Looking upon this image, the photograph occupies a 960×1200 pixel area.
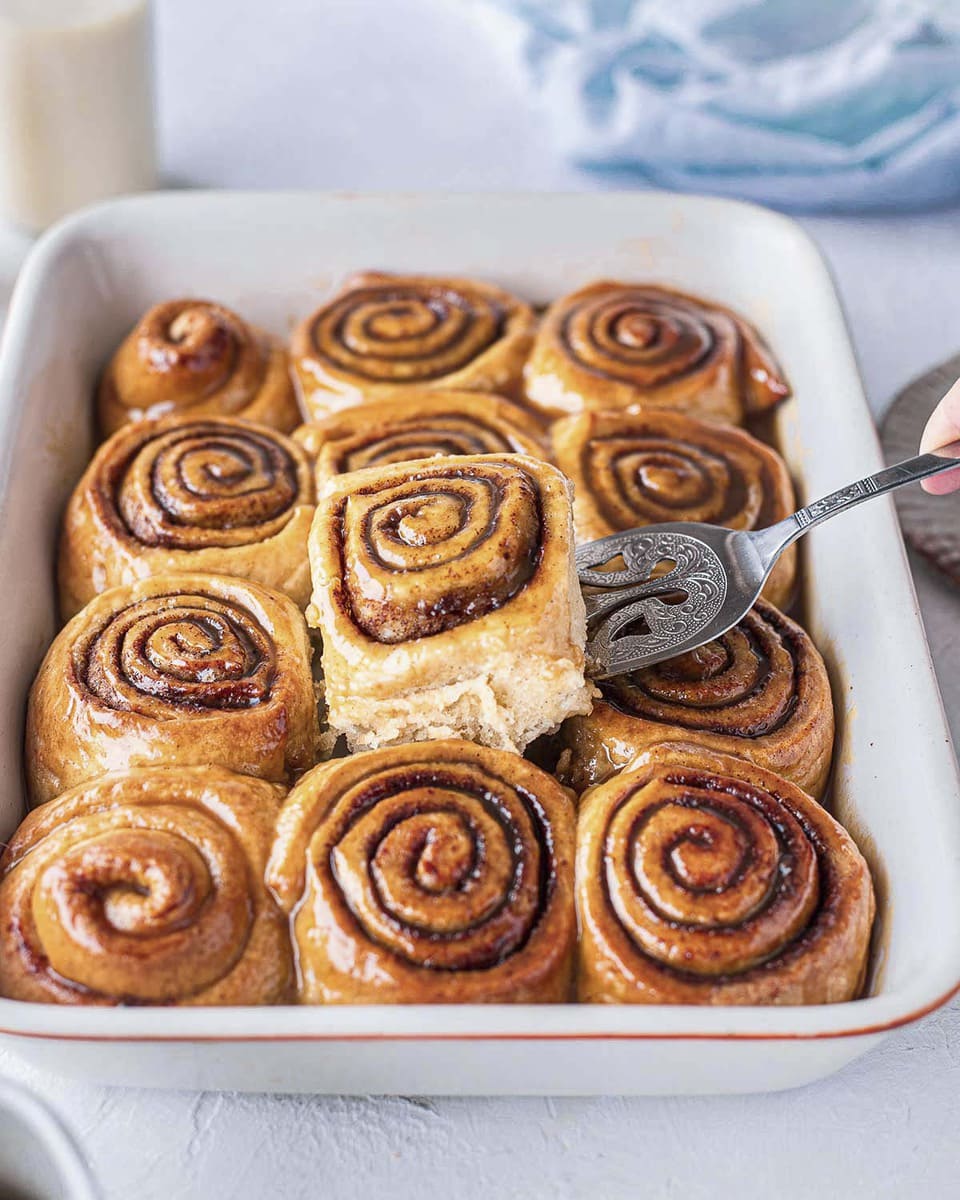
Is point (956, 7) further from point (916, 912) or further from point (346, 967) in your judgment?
point (346, 967)

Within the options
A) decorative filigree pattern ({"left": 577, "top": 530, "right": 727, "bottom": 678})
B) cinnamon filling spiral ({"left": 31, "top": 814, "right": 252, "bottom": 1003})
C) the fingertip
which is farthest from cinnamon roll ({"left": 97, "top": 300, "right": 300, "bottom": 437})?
the fingertip

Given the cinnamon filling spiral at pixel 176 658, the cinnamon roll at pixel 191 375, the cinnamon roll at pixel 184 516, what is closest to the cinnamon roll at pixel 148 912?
the cinnamon filling spiral at pixel 176 658

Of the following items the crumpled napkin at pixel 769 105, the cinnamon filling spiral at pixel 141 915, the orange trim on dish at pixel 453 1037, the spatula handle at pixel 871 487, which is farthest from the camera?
the crumpled napkin at pixel 769 105

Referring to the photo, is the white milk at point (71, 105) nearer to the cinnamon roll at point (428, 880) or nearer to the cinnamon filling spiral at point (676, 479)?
the cinnamon filling spiral at point (676, 479)

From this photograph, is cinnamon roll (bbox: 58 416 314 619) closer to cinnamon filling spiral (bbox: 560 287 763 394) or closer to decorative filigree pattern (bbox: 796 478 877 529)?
cinnamon filling spiral (bbox: 560 287 763 394)

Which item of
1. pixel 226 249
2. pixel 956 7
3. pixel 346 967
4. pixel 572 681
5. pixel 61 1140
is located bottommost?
pixel 61 1140

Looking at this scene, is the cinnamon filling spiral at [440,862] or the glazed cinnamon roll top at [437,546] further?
the glazed cinnamon roll top at [437,546]

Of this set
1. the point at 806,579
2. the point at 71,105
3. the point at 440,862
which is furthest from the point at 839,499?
the point at 71,105

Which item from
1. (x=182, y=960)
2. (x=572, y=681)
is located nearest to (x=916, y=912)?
(x=572, y=681)
